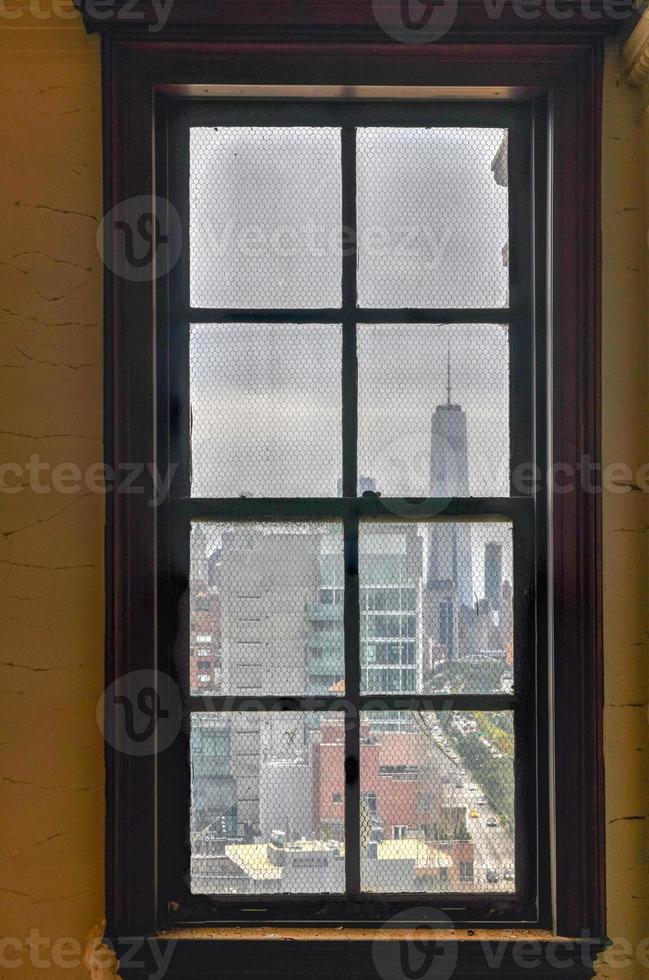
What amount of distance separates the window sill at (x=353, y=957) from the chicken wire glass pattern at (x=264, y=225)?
106 centimetres

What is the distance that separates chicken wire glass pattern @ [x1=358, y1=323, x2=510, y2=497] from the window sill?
738mm

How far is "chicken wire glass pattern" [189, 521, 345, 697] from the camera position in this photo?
55.2 inches

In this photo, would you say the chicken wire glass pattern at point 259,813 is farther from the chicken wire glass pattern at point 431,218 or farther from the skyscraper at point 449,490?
the chicken wire glass pattern at point 431,218

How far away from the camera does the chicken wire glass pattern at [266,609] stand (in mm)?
1402

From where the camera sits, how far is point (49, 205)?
53.8 inches

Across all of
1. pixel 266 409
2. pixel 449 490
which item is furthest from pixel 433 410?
pixel 266 409

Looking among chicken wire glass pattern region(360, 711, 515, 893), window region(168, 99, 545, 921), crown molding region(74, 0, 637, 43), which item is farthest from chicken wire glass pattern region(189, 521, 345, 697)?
crown molding region(74, 0, 637, 43)

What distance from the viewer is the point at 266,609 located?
55.4 inches

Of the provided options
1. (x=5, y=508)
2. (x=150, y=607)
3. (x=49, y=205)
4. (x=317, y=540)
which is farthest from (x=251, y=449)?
(x=49, y=205)

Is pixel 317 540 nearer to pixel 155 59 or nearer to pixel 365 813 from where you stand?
pixel 365 813

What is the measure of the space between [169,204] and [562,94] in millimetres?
686

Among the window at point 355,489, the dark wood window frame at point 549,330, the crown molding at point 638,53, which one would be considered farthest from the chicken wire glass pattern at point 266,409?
the crown molding at point 638,53

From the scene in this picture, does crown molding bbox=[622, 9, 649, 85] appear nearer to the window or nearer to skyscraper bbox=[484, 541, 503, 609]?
the window

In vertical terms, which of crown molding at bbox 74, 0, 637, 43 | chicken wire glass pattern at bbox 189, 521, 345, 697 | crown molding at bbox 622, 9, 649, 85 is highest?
crown molding at bbox 74, 0, 637, 43
